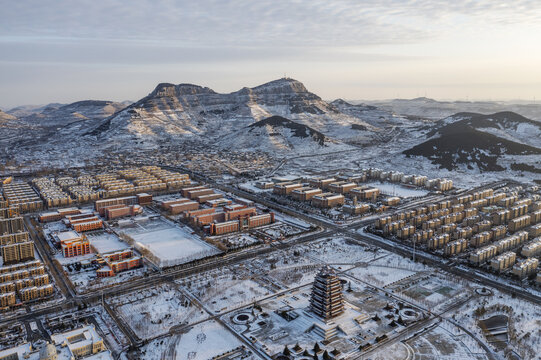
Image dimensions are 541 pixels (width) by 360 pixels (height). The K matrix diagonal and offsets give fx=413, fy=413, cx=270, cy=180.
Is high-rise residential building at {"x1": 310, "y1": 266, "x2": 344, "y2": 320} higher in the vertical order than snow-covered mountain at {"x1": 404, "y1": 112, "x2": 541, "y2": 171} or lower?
lower

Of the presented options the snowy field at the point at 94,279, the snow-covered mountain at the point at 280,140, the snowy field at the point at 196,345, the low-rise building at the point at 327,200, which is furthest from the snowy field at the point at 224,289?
the snow-covered mountain at the point at 280,140

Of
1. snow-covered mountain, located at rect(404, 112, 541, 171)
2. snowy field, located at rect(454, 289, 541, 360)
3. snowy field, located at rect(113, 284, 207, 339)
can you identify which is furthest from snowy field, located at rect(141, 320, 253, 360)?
snow-covered mountain, located at rect(404, 112, 541, 171)

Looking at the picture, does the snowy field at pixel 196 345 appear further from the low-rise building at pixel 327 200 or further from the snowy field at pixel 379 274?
the low-rise building at pixel 327 200

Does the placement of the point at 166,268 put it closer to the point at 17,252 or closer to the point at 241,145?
the point at 17,252

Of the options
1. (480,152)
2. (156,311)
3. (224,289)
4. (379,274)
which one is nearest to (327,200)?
(379,274)

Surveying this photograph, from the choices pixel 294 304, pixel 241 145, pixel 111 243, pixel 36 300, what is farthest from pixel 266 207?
pixel 241 145

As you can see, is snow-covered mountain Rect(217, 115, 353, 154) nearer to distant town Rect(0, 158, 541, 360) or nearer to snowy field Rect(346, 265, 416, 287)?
distant town Rect(0, 158, 541, 360)

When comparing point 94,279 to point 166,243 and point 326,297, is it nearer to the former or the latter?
point 166,243
